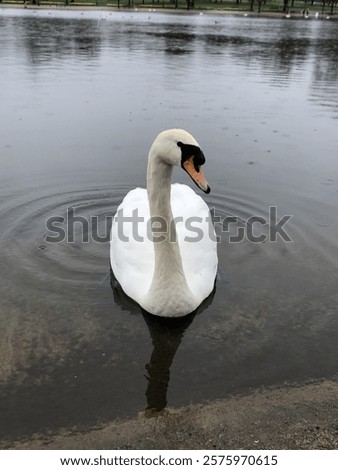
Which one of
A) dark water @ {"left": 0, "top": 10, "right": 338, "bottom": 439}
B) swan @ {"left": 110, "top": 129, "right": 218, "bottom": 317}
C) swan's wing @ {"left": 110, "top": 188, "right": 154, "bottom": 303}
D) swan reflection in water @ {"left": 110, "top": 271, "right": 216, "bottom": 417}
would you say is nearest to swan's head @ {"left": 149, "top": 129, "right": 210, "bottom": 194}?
swan @ {"left": 110, "top": 129, "right": 218, "bottom": 317}

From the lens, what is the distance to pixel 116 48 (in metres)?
26.5

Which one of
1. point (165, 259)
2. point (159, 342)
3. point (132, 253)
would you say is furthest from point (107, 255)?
point (159, 342)

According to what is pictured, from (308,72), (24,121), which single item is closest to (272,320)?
(24,121)

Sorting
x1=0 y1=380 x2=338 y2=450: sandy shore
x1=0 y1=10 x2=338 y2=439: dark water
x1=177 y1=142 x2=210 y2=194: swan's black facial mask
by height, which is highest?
x1=177 y1=142 x2=210 y2=194: swan's black facial mask

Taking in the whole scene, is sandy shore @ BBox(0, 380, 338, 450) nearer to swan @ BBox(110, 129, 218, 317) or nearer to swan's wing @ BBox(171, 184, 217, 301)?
swan @ BBox(110, 129, 218, 317)

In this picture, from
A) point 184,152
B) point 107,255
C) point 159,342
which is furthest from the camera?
point 107,255

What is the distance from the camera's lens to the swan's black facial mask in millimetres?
4363

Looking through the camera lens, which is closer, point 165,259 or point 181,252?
point 165,259

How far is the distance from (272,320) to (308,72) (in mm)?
16940

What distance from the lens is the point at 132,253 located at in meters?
5.48

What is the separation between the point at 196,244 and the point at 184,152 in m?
1.44

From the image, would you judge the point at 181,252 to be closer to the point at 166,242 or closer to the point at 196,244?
the point at 196,244

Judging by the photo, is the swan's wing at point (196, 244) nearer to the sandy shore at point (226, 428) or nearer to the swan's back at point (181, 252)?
the swan's back at point (181, 252)

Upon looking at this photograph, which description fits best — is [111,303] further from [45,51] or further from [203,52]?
[203,52]
